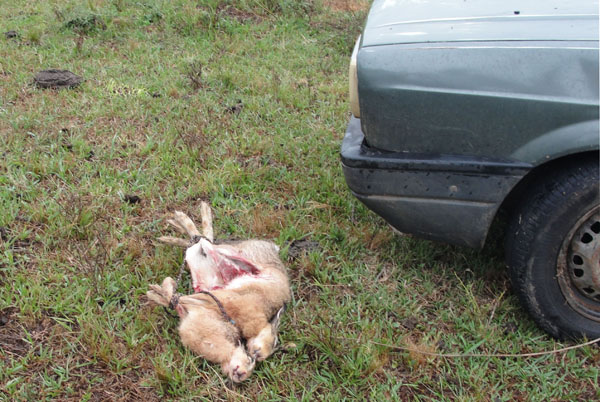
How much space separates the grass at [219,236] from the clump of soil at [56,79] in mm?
107

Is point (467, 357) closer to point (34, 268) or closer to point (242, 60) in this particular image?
point (34, 268)

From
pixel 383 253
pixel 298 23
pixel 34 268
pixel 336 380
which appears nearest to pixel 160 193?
pixel 34 268

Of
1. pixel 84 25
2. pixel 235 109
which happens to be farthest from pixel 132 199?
pixel 84 25

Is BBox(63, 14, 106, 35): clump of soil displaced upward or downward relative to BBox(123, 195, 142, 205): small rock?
upward

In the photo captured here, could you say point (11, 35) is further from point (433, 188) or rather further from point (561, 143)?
point (561, 143)

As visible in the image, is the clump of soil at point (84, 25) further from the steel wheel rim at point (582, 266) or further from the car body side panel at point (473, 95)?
the steel wheel rim at point (582, 266)

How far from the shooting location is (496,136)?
243 centimetres

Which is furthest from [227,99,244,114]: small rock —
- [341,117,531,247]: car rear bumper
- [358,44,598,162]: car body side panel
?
[358,44,598,162]: car body side panel

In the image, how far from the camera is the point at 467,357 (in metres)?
2.75

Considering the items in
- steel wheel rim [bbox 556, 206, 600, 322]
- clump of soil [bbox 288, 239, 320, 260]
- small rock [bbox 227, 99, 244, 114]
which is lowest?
clump of soil [bbox 288, 239, 320, 260]

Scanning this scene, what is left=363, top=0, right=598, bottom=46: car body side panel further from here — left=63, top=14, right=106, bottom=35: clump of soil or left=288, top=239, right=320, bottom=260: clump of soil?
left=63, top=14, right=106, bottom=35: clump of soil

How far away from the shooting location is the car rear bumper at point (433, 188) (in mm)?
2500

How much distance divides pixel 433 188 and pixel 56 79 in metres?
4.09

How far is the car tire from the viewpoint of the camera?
2.47 m
